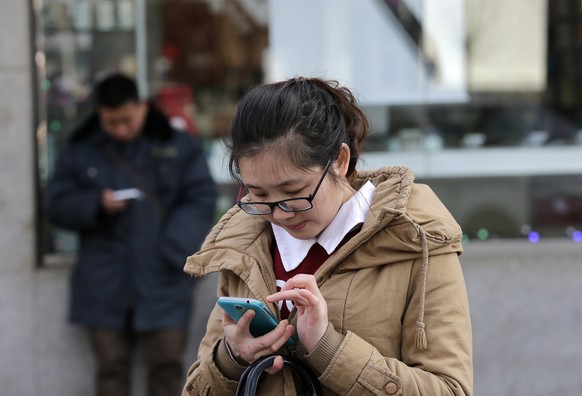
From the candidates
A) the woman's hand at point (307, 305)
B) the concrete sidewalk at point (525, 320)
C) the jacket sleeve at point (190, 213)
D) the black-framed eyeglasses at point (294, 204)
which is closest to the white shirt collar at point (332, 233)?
the black-framed eyeglasses at point (294, 204)

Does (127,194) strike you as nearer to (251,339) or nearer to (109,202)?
(109,202)

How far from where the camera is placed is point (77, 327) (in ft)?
19.1

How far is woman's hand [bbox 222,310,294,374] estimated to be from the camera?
2.29 metres

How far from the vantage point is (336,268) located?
2449mm

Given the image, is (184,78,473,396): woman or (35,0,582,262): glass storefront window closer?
(184,78,473,396): woman

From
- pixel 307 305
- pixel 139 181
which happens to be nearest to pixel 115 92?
pixel 139 181

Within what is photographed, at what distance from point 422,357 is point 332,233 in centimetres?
38

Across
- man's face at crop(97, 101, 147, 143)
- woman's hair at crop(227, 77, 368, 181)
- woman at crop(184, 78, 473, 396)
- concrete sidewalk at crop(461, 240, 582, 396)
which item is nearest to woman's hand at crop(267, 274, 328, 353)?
woman at crop(184, 78, 473, 396)

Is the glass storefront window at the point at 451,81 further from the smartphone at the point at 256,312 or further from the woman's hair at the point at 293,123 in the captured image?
the smartphone at the point at 256,312

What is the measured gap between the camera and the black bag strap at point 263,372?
91.3 inches

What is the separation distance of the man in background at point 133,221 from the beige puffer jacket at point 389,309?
116 inches

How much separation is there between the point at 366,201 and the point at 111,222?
3131 millimetres

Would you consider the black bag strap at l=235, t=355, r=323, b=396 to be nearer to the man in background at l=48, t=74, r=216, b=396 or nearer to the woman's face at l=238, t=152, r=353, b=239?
the woman's face at l=238, t=152, r=353, b=239

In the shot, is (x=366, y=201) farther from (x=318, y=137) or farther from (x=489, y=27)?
(x=489, y=27)
